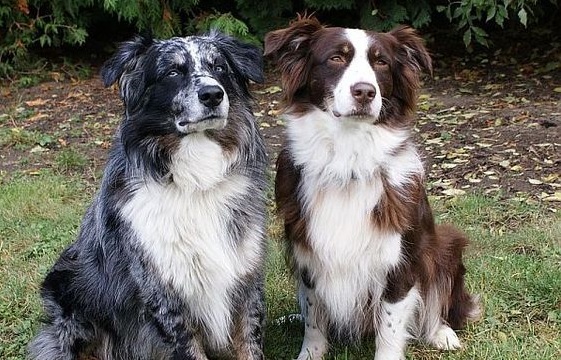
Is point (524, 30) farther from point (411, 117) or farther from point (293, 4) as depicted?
point (411, 117)

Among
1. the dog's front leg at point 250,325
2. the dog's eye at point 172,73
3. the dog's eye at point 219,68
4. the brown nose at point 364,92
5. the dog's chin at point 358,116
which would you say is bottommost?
the dog's front leg at point 250,325

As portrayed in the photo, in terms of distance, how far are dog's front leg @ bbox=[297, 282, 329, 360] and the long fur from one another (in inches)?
9.8

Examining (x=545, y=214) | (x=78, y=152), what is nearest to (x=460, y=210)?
(x=545, y=214)

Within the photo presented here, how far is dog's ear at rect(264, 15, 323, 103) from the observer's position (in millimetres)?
3484

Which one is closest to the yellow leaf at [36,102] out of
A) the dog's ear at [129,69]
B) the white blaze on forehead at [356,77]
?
the dog's ear at [129,69]

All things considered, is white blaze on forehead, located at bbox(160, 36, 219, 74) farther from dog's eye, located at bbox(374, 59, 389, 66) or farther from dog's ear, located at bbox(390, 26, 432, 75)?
dog's ear, located at bbox(390, 26, 432, 75)

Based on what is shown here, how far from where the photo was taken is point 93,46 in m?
9.97

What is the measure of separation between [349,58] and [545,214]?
8.59 ft

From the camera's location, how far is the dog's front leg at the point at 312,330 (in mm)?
3751

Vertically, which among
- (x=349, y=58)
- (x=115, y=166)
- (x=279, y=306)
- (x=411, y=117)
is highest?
(x=349, y=58)

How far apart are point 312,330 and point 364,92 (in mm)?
1283

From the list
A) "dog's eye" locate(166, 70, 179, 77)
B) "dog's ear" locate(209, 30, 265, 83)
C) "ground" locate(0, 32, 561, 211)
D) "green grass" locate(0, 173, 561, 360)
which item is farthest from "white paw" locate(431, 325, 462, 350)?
"ground" locate(0, 32, 561, 211)

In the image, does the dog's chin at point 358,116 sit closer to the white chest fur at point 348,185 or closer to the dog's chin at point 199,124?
the white chest fur at point 348,185

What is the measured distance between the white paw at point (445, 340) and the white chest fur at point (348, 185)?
60 cm
